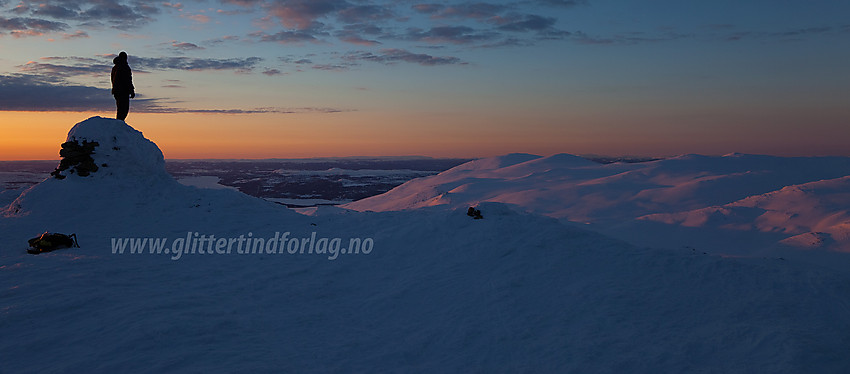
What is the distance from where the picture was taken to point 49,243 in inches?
460

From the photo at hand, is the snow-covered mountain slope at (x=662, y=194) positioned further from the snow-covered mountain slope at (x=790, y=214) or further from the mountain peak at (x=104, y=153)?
the mountain peak at (x=104, y=153)

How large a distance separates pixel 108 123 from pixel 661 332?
65.6ft

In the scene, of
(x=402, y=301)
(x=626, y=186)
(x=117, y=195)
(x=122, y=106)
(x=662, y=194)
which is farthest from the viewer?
(x=626, y=186)

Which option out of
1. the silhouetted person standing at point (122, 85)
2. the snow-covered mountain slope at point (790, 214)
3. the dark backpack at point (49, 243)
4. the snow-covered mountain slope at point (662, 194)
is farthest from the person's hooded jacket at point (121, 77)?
the snow-covered mountain slope at point (790, 214)

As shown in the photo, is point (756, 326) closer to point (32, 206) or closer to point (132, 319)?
point (132, 319)

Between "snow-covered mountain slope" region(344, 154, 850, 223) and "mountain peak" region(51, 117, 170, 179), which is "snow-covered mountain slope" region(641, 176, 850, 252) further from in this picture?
"mountain peak" region(51, 117, 170, 179)

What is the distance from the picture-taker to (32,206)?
14.8 meters

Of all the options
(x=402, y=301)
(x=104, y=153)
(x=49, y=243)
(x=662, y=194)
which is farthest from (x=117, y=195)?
(x=662, y=194)

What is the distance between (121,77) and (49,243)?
29.3 ft

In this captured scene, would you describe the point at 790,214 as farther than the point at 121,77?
Yes

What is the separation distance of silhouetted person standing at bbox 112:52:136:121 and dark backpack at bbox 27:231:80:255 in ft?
27.1

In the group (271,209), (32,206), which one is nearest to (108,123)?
(32,206)

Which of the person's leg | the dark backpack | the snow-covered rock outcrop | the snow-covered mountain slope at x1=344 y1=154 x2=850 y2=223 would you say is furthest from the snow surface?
the snow-covered mountain slope at x1=344 y1=154 x2=850 y2=223

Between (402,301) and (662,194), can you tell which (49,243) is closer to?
(402,301)
